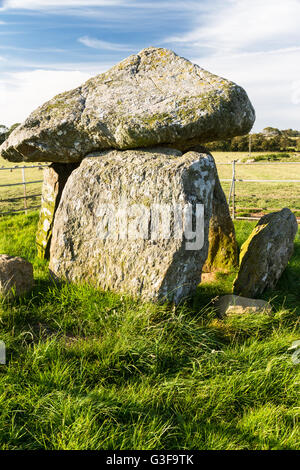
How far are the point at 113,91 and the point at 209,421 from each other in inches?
159

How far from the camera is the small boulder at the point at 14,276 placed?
4.23 m

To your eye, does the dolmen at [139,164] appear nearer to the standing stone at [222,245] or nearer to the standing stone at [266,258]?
the standing stone at [266,258]

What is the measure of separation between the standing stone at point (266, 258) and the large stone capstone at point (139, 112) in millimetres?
1375

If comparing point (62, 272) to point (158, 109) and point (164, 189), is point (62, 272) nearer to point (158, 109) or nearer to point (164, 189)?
point (164, 189)

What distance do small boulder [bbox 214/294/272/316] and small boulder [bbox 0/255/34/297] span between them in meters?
2.20

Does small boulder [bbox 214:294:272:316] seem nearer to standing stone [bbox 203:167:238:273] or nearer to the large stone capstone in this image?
standing stone [bbox 203:167:238:273]

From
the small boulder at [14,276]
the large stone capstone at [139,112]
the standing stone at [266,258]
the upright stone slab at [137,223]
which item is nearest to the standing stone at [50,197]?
the large stone capstone at [139,112]

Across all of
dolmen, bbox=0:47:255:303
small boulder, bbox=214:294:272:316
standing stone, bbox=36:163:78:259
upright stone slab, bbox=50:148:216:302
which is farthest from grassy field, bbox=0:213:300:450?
standing stone, bbox=36:163:78:259

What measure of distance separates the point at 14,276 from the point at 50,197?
2.03 metres

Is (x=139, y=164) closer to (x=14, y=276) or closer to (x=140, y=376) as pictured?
(x=14, y=276)

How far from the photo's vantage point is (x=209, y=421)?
2838 millimetres

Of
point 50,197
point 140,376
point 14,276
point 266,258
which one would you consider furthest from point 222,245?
point 140,376
